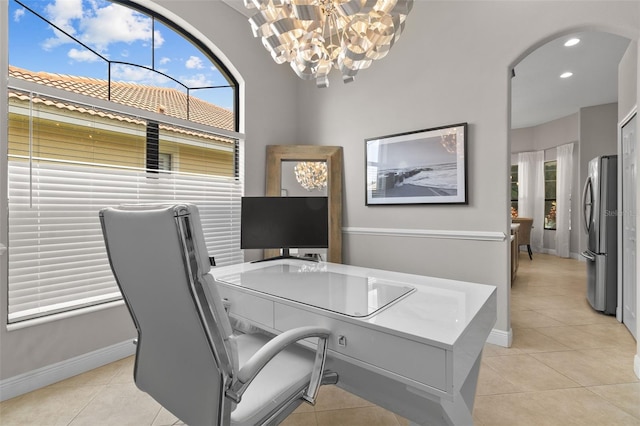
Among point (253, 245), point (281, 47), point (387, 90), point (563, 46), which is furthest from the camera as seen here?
point (563, 46)

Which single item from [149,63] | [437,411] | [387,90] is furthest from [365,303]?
[149,63]

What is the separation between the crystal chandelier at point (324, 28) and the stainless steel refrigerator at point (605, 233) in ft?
9.78

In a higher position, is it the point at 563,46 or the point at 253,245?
the point at 563,46

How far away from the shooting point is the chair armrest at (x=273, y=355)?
0.90 metres

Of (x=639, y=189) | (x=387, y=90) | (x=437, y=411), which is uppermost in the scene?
(x=387, y=90)

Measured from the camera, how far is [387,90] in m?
3.01

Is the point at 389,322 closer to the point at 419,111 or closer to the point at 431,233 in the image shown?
the point at 431,233

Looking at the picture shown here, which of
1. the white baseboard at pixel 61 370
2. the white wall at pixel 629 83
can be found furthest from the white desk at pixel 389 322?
the white wall at pixel 629 83

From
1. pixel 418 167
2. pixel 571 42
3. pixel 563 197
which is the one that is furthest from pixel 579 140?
pixel 418 167

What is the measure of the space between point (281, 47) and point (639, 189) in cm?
246

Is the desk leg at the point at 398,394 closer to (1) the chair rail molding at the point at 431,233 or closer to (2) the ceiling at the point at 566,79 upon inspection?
(1) the chair rail molding at the point at 431,233

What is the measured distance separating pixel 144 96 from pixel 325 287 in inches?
88.4

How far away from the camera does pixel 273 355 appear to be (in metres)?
1.00

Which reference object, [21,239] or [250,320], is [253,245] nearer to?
[250,320]
